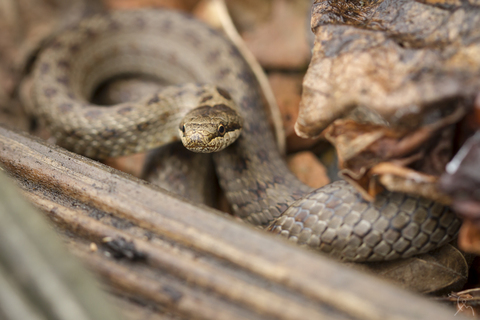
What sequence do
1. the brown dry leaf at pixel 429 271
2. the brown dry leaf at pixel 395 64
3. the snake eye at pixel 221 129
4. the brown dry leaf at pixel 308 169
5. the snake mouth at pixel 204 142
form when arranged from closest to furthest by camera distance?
the brown dry leaf at pixel 395 64
the brown dry leaf at pixel 429 271
the snake mouth at pixel 204 142
the snake eye at pixel 221 129
the brown dry leaf at pixel 308 169

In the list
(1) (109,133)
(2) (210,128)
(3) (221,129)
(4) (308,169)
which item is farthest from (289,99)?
(1) (109,133)

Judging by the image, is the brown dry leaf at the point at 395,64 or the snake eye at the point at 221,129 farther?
the snake eye at the point at 221,129

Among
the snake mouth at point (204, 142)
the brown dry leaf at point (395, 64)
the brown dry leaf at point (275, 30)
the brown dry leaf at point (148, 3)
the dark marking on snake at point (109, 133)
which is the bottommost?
the dark marking on snake at point (109, 133)

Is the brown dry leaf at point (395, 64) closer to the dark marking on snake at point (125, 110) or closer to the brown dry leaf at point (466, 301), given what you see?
the brown dry leaf at point (466, 301)

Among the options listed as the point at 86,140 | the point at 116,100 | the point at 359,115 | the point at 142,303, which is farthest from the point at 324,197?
the point at 116,100

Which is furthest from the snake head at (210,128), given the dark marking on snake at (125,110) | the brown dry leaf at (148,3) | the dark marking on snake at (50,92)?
the brown dry leaf at (148,3)

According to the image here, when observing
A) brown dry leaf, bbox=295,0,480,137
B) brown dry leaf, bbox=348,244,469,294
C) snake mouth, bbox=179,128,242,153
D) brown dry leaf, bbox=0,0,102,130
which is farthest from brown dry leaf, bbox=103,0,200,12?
brown dry leaf, bbox=348,244,469,294

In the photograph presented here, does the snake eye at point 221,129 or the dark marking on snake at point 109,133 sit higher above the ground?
the snake eye at point 221,129

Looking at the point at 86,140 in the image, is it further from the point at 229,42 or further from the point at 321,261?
the point at 321,261
